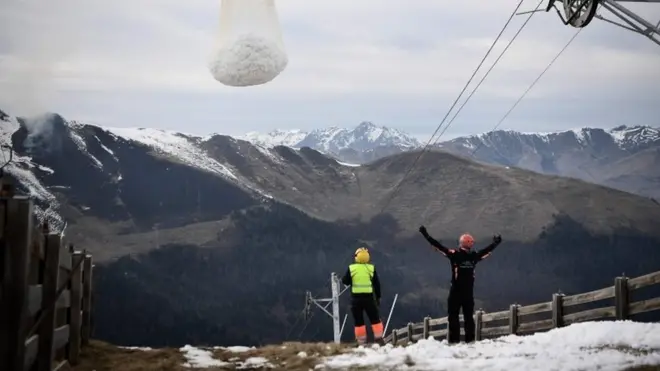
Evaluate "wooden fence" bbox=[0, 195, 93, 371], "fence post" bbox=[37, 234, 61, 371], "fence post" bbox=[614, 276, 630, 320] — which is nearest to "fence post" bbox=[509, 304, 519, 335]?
"fence post" bbox=[614, 276, 630, 320]

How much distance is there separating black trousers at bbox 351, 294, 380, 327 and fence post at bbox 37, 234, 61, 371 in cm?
782

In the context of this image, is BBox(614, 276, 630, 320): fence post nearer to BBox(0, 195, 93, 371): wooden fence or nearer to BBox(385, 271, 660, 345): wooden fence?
BBox(385, 271, 660, 345): wooden fence

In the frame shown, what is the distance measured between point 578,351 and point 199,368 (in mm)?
5539

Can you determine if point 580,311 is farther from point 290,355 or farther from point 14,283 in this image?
point 14,283

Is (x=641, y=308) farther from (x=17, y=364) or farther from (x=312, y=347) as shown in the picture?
(x=17, y=364)

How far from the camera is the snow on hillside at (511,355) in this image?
364 inches

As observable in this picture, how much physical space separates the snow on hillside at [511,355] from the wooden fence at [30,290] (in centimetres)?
295

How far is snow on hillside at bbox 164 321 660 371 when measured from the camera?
30.4 feet

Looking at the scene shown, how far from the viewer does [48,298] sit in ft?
28.7

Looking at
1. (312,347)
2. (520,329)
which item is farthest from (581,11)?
(312,347)

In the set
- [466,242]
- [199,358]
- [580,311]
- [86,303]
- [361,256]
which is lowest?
[199,358]

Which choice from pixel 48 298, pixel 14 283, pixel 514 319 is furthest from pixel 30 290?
pixel 514 319

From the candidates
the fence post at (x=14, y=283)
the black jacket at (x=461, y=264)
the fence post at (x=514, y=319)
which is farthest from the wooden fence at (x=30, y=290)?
the fence post at (x=514, y=319)

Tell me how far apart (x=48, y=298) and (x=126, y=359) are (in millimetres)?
3762
